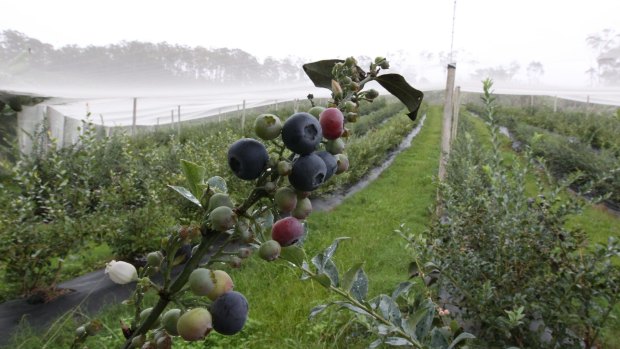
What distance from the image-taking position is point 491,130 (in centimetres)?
207

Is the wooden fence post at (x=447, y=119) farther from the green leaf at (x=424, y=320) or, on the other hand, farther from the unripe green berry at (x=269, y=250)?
the unripe green berry at (x=269, y=250)

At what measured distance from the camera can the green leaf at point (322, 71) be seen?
54 cm

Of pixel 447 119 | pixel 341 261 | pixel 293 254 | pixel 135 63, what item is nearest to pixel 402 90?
pixel 293 254

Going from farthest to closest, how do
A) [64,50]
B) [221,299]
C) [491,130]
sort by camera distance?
1. [64,50]
2. [491,130]
3. [221,299]

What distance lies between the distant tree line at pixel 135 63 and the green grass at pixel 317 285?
4.57 m

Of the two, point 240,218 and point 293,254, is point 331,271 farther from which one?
point 240,218

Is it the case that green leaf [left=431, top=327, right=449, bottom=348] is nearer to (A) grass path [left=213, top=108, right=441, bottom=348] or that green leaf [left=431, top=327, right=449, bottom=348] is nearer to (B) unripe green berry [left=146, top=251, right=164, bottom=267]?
(B) unripe green berry [left=146, top=251, right=164, bottom=267]

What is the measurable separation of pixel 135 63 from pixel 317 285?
8191 mm

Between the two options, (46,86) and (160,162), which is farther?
(46,86)

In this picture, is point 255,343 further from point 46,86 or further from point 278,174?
point 46,86

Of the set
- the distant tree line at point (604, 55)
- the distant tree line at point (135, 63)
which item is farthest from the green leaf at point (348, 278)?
the distant tree line at point (604, 55)

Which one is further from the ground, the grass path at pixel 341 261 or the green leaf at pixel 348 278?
the green leaf at pixel 348 278

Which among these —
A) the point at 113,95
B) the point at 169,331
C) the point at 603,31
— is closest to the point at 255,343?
the point at 169,331

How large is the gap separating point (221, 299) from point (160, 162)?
23.3 ft
